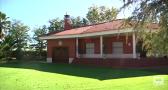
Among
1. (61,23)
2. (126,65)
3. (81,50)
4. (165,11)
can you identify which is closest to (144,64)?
(126,65)

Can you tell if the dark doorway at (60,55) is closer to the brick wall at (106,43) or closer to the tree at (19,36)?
the brick wall at (106,43)

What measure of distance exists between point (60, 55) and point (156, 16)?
27.6 meters

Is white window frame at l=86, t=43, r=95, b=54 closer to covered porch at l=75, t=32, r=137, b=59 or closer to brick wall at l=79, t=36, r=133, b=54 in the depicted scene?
covered porch at l=75, t=32, r=137, b=59

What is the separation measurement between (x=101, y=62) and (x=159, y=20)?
61.4ft

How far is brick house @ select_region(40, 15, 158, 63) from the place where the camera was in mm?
30513

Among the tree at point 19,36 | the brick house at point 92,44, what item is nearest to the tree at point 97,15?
the tree at point 19,36

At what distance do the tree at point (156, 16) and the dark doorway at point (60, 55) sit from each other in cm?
2577

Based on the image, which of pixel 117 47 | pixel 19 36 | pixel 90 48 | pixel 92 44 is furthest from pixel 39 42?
pixel 117 47

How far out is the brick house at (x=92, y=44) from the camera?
30513 millimetres

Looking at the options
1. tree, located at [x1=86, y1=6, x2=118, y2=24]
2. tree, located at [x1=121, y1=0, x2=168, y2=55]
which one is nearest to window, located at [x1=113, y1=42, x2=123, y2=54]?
tree, located at [x1=121, y1=0, x2=168, y2=55]

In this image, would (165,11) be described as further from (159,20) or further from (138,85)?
(138,85)

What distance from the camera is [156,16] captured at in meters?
11.3

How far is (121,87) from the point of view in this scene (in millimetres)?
14516

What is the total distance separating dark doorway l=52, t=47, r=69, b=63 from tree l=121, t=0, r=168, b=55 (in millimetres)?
25766
